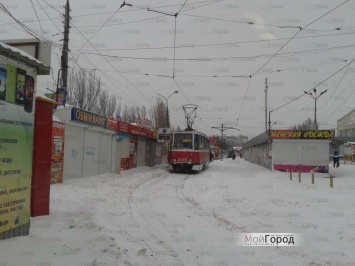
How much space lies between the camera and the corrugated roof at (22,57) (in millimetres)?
5617

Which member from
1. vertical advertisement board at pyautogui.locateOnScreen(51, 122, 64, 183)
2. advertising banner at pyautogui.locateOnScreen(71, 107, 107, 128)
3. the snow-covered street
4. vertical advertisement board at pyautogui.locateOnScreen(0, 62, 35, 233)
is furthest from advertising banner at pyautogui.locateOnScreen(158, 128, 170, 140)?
vertical advertisement board at pyautogui.locateOnScreen(0, 62, 35, 233)

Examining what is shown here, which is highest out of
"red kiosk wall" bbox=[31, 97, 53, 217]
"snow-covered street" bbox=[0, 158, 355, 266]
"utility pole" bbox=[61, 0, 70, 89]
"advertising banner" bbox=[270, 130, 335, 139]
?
"utility pole" bbox=[61, 0, 70, 89]

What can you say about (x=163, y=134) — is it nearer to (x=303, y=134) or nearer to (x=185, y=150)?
(x=185, y=150)

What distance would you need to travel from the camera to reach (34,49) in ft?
24.4

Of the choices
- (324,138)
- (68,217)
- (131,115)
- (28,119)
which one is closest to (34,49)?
(28,119)

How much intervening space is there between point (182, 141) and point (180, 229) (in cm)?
1695

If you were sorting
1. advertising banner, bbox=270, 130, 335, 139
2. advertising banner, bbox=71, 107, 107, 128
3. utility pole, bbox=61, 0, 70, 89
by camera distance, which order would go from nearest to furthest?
advertising banner, bbox=71, 107, 107, 128 → utility pole, bbox=61, 0, 70, 89 → advertising banner, bbox=270, 130, 335, 139

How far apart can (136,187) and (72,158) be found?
3.27 meters

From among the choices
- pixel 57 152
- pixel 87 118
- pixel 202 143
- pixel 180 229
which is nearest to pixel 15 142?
pixel 180 229

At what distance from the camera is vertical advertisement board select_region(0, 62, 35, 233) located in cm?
579

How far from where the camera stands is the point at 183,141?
24.6m

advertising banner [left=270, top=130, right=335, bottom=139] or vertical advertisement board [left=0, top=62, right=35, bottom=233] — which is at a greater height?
advertising banner [left=270, top=130, right=335, bottom=139]

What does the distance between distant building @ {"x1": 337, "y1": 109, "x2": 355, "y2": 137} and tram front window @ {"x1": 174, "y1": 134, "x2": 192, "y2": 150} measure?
57.0m

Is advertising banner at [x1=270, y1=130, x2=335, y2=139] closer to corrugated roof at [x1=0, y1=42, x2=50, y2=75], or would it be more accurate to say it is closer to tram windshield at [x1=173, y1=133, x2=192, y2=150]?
tram windshield at [x1=173, y1=133, x2=192, y2=150]
